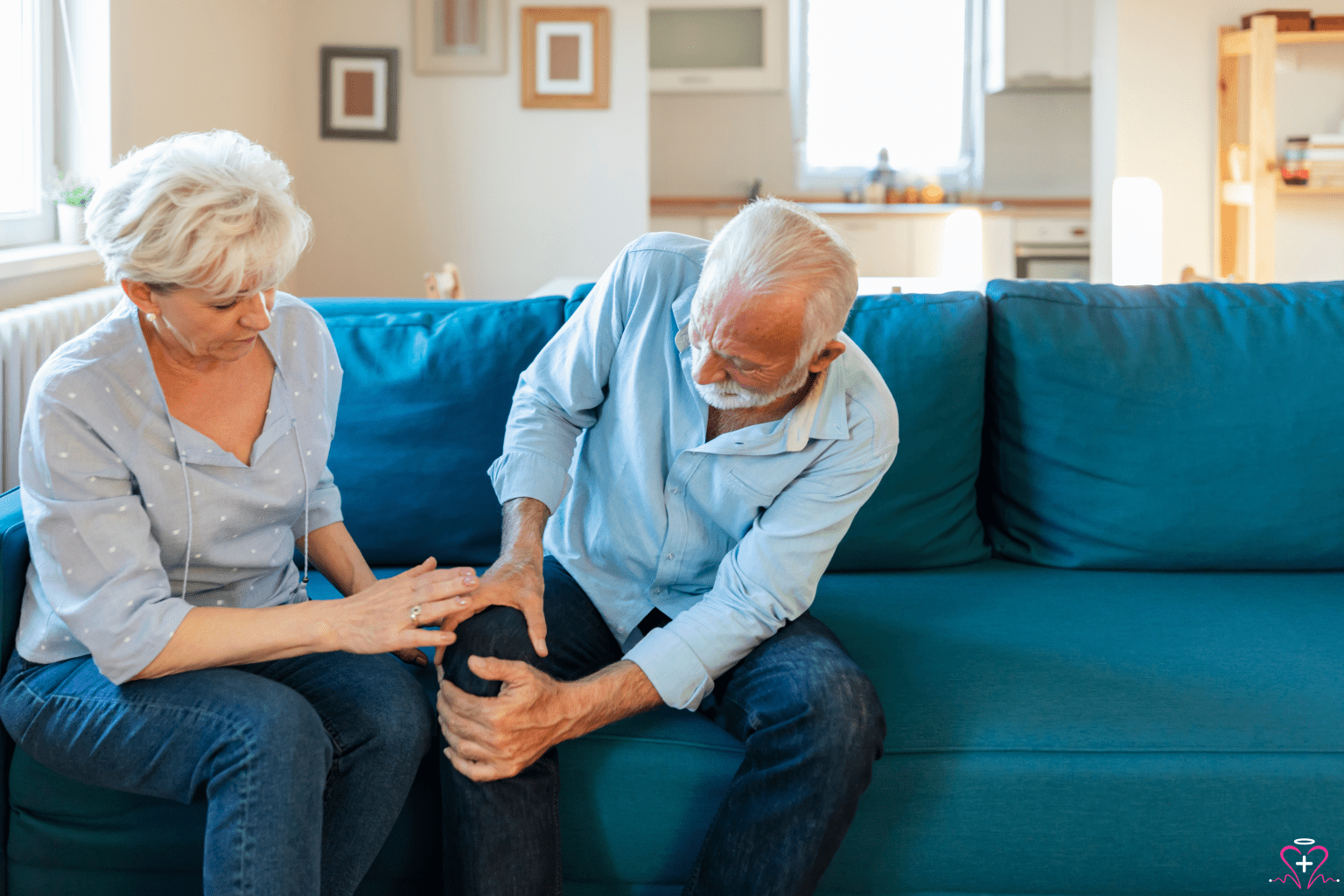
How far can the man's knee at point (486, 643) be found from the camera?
1354 mm

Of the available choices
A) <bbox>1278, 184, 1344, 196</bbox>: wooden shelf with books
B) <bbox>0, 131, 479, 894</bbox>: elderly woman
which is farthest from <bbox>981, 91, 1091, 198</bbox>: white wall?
<bbox>0, 131, 479, 894</bbox>: elderly woman

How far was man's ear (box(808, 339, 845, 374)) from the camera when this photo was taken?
1406 mm

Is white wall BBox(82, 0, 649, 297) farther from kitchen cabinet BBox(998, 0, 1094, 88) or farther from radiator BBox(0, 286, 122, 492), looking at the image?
radiator BBox(0, 286, 122, 492)

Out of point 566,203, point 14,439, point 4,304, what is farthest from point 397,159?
point 14,439

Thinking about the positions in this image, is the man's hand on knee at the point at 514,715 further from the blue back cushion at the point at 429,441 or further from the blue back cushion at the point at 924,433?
the blue back cushion at the point at 924,433

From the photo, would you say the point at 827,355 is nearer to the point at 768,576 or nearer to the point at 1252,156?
the point at 768,576

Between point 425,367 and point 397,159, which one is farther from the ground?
point 397,159

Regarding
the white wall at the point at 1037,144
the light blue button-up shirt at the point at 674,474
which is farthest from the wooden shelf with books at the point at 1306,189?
the light blue button-up shirt at the point at 674,474

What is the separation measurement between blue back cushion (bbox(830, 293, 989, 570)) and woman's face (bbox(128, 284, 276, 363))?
0.99m

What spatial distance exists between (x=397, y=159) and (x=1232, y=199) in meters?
3.46

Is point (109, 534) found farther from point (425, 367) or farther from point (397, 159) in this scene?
point (397, 159)

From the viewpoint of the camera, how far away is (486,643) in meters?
1.36

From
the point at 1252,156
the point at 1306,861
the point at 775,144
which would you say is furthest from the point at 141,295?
the point at 775,144

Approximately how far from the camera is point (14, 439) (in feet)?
7.38
